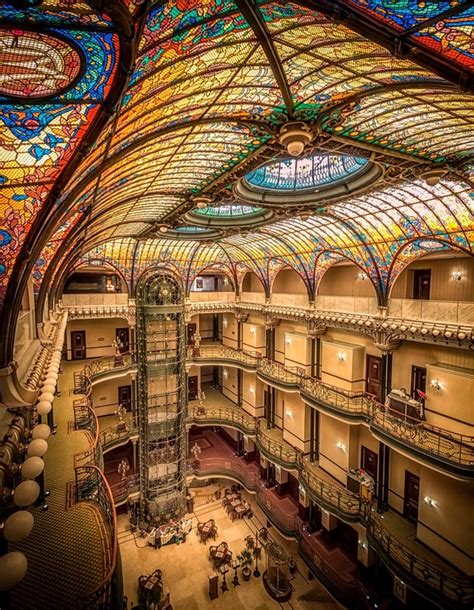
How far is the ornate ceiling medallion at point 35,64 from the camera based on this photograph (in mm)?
2629

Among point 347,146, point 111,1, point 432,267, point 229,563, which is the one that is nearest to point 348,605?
point 229,563

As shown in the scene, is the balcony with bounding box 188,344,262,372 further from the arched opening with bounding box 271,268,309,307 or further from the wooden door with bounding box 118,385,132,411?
the wooden door with bounding box 118,385,132,411

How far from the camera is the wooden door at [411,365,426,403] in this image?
43.3 ft

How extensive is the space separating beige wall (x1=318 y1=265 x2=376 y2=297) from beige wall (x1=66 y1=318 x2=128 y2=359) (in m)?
14.2

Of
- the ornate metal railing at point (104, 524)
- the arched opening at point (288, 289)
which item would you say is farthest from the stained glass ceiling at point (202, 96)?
the arched opening at point (288, 289)

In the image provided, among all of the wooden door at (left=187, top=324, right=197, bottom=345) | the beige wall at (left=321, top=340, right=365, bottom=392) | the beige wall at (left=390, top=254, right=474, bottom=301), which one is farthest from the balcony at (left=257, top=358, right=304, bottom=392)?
the wooden door at (left=187, top=324, right=197, bottom=345)

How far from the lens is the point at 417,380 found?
13398 millimetres

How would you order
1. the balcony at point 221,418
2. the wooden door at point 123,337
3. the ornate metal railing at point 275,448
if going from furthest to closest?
the wooden door at point 123,337 < the balcony at point 221,418 < the ornate metal railing at point 275,448

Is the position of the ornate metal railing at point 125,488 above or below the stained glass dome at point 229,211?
below

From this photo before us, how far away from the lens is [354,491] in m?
15.1

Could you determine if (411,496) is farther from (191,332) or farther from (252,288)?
(191,332)

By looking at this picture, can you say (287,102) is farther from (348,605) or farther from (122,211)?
(348,605)

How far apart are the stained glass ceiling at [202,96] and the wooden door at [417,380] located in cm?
706

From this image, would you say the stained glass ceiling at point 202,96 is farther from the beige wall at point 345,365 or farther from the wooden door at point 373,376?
the beige wall at point 345,365
